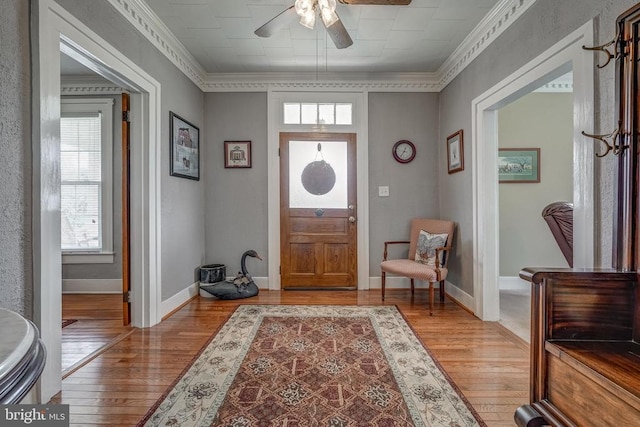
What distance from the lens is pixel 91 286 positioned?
3871 mm

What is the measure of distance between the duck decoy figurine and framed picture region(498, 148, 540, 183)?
3297mm

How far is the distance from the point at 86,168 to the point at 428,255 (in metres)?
4.09

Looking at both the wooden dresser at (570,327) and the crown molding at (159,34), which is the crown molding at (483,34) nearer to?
the wooden dresser at (570,327)

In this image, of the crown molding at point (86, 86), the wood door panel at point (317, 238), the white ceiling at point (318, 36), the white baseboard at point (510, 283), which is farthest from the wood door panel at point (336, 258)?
the crown molding at point (86, 86)

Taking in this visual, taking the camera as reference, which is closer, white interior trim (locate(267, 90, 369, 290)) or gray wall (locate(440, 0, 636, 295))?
gray wall (locate(440, 0, 636, 295))

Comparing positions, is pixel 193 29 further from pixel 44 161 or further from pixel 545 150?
pixel 545 150

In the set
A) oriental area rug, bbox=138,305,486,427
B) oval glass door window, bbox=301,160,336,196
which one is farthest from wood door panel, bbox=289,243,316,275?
oriental area rug, bbox=138,305,486,427

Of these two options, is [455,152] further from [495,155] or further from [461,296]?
[461,296]

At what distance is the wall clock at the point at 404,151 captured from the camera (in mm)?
3957

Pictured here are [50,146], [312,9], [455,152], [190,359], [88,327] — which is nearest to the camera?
[50,146]

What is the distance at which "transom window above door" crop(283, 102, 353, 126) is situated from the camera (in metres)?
3.97

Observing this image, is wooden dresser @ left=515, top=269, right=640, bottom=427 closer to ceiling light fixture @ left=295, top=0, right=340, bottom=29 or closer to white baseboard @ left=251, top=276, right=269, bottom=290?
ceiling light fixture @ left=295, top=0, right=340, bottom=29

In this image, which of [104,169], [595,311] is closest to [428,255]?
[595,311]

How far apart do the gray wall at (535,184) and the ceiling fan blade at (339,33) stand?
8.50 ft
